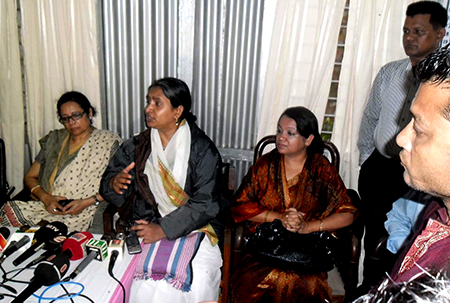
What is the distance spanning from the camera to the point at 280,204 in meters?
2.34

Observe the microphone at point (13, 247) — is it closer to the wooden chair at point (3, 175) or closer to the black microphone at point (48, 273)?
the black microphone at point (48, 273)

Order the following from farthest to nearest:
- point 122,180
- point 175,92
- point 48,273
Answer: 1. point 175,92
2. point 122,180
3. point 48,273

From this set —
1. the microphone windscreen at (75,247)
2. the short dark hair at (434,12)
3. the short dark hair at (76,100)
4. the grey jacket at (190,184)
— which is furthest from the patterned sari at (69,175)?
the short dark hair at (434,12)

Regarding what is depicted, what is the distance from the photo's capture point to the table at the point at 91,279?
1.44 metres

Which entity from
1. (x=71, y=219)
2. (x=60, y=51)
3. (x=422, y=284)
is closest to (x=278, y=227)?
(x=71, y=219)

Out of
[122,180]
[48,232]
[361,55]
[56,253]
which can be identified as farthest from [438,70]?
[361,55]

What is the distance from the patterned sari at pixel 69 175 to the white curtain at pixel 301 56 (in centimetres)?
125

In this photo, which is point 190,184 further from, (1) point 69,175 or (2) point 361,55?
(2) point 361,55

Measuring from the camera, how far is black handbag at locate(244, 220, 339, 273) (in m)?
2.10

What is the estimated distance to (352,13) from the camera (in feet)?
8.48

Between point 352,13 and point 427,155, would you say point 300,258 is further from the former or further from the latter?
point 352,13

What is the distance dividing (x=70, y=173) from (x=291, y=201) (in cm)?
159

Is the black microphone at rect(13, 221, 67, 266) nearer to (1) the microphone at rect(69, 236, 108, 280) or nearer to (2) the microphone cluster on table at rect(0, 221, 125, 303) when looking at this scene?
(2) the microphone cluster on table at rect(0, 221, 125, 303)

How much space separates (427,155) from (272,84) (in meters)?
2.04
